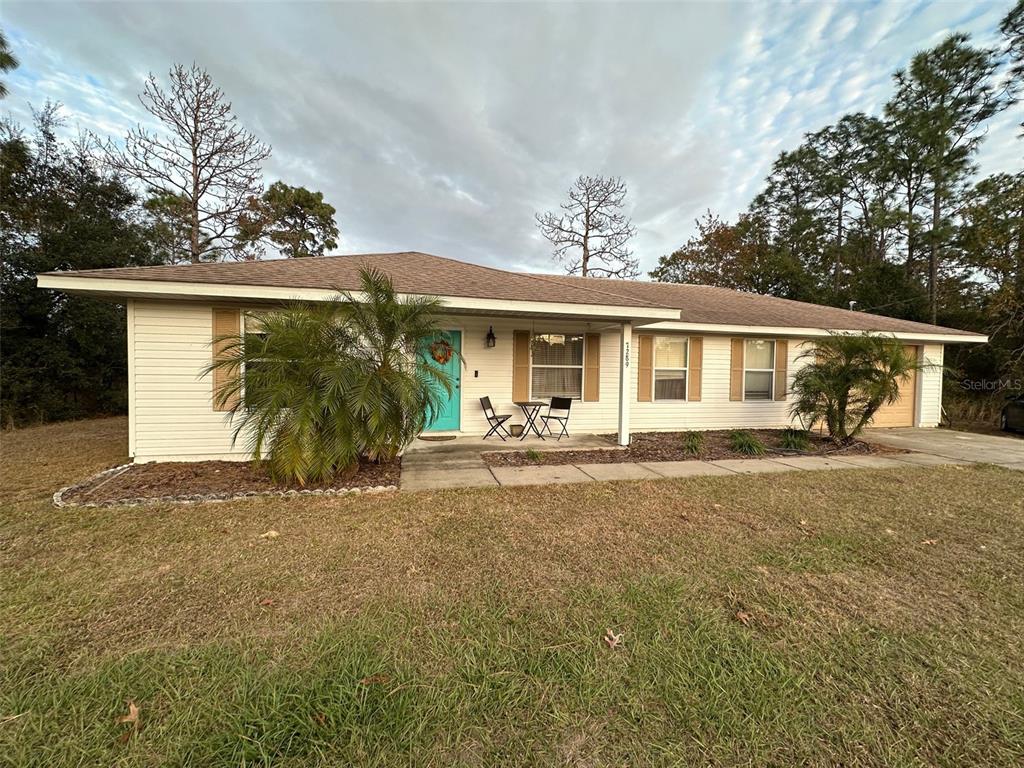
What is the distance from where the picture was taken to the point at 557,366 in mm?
8039

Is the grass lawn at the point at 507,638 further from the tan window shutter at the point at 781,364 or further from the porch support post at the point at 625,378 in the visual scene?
the tan window shutter at the point at 781,364

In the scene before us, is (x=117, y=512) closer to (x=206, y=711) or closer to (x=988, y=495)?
(x=206, y=711)

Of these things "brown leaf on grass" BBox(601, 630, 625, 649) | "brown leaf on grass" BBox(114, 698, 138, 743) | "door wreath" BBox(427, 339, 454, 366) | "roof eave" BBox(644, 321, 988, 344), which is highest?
"roof eave" BBox(644, 321, 988, 344)

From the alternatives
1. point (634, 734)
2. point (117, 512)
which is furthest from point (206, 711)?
point (117, 512)

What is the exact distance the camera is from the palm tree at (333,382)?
14.5ft

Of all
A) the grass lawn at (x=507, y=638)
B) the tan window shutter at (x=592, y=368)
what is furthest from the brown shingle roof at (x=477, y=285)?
the grass lawn at (x=507, y=638)

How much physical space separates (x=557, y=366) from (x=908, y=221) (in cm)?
2032

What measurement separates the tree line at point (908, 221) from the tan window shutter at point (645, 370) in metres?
11.3

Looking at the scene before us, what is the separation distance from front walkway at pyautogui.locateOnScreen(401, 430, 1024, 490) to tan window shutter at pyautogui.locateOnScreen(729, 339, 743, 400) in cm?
256

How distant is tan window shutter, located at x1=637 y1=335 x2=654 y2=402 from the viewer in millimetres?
8370

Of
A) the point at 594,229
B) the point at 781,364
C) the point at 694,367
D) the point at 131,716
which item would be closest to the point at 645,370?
the point at 694,367

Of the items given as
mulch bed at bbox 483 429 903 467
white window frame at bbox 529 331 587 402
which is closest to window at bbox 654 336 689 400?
mulch bed at bbox 483 429 903 467

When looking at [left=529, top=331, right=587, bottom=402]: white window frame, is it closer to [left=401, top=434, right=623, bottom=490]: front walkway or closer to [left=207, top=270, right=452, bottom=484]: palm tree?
[left=401, top=434, right=623, bottom=490]: front walkway

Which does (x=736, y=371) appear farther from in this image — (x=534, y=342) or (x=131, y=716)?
(x=131, y=716)
